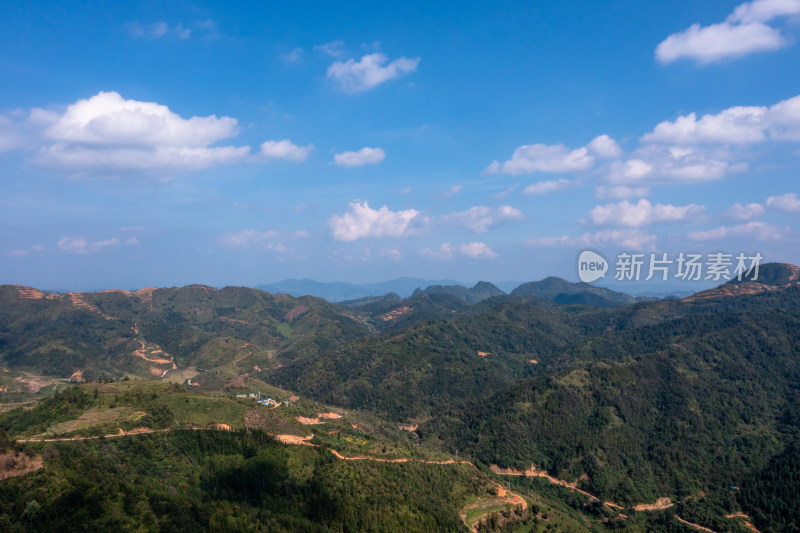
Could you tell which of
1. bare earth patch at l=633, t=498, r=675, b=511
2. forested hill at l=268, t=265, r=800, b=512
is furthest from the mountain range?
forested hill at l=268, t=265, r=800, b=512

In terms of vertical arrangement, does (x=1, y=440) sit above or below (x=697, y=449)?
above

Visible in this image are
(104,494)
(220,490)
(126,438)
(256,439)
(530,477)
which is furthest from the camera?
(530,477)

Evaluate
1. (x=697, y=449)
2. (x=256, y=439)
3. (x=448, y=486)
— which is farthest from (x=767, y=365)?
(x=256, y=439)

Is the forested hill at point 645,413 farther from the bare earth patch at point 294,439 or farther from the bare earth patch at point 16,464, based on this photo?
the bare earth patch at point 16,464

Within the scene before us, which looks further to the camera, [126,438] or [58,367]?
[58,367]

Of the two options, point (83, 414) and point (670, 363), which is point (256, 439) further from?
point (670, 363)

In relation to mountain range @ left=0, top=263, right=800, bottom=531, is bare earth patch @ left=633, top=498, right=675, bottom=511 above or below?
below

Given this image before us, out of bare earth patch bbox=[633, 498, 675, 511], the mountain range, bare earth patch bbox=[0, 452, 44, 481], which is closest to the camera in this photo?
bare earth patch bbox=[0, 452, 44, 481]

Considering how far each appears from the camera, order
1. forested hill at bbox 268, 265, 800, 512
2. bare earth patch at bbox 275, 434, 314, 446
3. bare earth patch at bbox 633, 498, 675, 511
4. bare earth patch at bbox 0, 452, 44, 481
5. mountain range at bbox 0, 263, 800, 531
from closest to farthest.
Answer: bare earth patch at bbox 0, 452, 44, 481 → bare earth patch at bbox 275, 434, 314, 446 → mountain range at bbox 0, 263, 800, 531 → bare earth patch at bbox 633, 498, 675, 511 → forested hill at bbox 268, 265, 800, 512

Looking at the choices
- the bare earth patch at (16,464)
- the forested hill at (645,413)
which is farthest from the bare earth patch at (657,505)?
the bare earth patch at (16,464)

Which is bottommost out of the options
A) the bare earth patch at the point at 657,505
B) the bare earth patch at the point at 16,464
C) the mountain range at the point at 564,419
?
the bare earth patch at the point at 657,505

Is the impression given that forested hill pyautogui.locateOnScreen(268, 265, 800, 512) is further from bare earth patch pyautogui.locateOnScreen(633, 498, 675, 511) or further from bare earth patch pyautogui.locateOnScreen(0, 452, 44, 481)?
bare earth patch pyautogui.locateOnScreen(0, 452, 44, 481)
